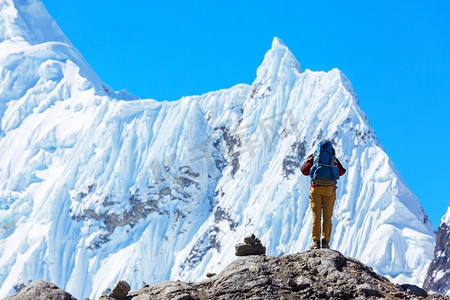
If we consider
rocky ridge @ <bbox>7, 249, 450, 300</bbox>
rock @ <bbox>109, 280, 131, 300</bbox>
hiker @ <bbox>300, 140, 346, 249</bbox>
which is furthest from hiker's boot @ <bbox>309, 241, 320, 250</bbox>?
rock @ <bbox>109, 280, 131, 300</bbox>

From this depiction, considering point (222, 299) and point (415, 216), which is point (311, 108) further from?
point (222, 299)

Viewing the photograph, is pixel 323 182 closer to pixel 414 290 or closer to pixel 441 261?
pixel 414 290

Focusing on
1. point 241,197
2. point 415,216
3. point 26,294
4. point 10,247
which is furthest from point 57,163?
point 26,294

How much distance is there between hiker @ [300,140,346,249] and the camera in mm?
22891

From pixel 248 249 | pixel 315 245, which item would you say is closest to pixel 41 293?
pixel 248 249

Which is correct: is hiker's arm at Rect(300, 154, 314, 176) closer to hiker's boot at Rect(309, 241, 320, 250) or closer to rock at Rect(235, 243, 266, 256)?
hiker's boot at Rect(309, 241, 320, 250)

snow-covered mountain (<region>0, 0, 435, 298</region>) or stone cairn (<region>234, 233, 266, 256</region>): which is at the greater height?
snow-covered mountain (<region>0, 0, 435, 298</region>)

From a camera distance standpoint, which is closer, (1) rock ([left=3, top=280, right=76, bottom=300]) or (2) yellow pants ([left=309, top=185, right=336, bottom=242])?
(1) rock ([left=3, top=280, right=76, bottom=300])

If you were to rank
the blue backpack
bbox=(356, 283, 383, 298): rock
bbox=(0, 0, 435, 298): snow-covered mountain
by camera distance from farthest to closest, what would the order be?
bbox=(0, 0, 435, 298): snow-covered mountain, the blue backpack, bbox=(356, 283, 383, 298): rock

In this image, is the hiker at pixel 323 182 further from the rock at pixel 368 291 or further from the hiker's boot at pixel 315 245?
the rock at pixel 368 291

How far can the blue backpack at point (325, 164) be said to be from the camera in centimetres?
2288

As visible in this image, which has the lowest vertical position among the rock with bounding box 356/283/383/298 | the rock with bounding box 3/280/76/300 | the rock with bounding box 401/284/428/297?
the rock with bounding box 3/280/76/300

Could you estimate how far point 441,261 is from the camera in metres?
148

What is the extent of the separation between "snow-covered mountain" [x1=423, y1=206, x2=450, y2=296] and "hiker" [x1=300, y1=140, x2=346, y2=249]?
122 metres
